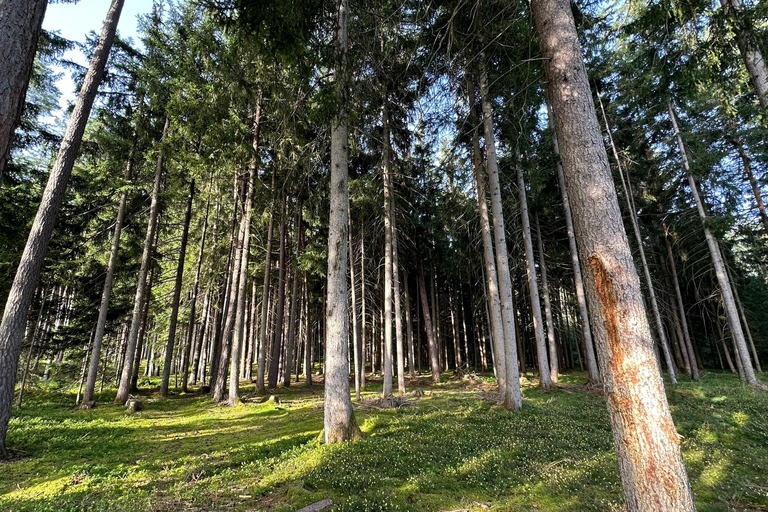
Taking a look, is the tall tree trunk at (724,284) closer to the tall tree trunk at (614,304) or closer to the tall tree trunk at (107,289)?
the tall tree trunk at (614,304)

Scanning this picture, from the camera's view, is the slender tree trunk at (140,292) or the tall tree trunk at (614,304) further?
the slender tree trunk at (140,292)

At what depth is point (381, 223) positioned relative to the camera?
A: 15672 mm

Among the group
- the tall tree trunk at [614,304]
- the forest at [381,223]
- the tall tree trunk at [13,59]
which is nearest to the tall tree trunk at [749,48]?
the forest at [381,223]

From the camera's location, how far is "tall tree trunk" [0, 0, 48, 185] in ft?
7.19

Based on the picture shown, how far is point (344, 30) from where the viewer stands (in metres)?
7.88

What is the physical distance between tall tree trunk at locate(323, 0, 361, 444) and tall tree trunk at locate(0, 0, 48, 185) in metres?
5.07

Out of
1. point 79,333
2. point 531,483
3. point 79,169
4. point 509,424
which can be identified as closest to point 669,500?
point 531,483

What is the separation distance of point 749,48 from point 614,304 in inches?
299

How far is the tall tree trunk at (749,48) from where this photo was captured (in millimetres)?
6117

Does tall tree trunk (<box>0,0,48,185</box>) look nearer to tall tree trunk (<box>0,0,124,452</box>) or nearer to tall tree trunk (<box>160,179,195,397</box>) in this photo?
tall tree trunk (<box>0,0,124,452</box>)

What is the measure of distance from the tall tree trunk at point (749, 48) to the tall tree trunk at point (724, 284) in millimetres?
9576

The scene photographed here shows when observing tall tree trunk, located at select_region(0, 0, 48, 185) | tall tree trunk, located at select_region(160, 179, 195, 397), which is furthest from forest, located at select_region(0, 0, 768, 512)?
tall tree trunk, located at select_region(160, 179, 195, 397)

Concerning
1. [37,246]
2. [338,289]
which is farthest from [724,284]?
[37,246]

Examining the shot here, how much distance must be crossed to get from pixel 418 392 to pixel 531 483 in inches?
358
